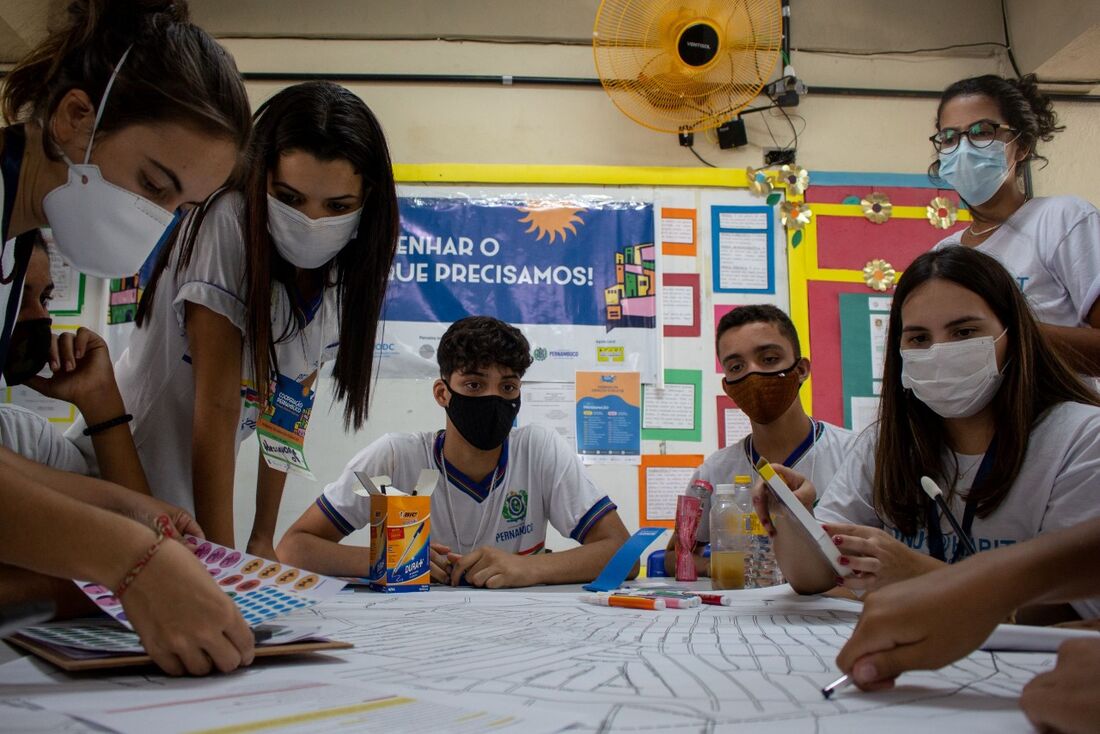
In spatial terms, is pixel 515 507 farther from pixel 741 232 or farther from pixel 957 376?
pixel 741 232

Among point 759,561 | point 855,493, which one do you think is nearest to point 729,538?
point 759,561

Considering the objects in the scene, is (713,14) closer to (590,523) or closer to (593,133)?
(593,133)

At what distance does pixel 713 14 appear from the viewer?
8.15 feet

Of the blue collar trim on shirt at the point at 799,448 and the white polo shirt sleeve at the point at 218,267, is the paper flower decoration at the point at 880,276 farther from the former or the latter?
the white polo shirt sleeve at the point at 218,267

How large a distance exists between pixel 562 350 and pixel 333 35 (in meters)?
1.42

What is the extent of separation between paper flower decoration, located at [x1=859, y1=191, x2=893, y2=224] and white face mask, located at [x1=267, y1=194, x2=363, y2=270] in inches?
81.0

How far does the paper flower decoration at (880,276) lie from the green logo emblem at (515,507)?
1.54 meters

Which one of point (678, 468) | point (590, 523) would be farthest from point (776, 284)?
point (590, 523)

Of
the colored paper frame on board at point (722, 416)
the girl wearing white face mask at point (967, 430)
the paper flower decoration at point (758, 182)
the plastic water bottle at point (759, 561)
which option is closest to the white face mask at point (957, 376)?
the girl wearing white face mask at point (967, 430)

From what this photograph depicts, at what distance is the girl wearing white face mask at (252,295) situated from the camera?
49.7 inches

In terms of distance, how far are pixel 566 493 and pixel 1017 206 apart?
48.3 inches

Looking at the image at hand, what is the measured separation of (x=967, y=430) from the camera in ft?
4.33

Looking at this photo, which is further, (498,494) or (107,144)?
(498,494)

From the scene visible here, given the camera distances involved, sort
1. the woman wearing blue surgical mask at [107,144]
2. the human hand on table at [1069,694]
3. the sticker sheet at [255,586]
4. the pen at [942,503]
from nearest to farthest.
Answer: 1. the human hand on table at [1069,694]
2. the sticker sheet at [255,586]
3. the woman wearing blue surgical mask at [107,144]
4. the pen at [942,503]
